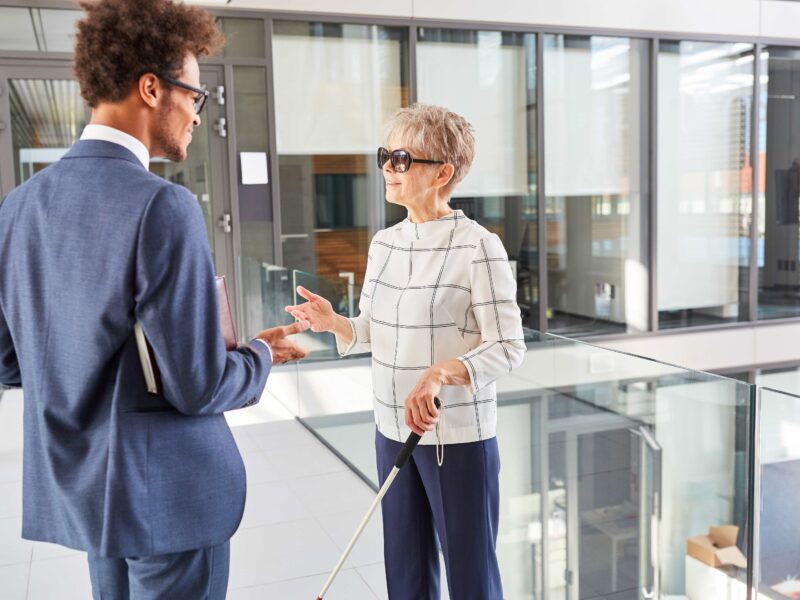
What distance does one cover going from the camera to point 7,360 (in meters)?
1.49

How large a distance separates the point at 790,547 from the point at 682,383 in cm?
51

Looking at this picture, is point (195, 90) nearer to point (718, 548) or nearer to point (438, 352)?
point (438, 352)

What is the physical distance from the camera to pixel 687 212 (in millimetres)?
8047

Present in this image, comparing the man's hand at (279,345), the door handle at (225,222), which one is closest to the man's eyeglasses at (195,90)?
the man's hand at (279,345)

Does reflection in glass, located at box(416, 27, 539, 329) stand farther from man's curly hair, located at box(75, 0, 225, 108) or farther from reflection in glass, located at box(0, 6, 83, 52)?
man's curly hair, located at box(75, 0, 225, 108)

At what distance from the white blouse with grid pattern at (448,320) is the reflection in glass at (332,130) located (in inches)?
189

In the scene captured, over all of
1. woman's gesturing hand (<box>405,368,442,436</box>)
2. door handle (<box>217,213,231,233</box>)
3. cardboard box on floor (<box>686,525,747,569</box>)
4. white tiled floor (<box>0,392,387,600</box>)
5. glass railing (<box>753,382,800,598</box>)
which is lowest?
white tiled floor (<box>0,392,387,600</box>)

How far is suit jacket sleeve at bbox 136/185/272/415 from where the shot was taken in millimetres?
1243

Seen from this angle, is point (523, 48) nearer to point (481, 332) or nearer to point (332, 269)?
point (332, 269)

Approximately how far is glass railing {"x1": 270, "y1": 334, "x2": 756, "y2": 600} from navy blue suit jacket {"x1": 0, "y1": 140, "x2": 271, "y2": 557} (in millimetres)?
1385

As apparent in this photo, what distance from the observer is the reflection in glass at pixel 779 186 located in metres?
8.20

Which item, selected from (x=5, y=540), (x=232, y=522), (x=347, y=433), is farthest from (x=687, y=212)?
(x=232, y=522)

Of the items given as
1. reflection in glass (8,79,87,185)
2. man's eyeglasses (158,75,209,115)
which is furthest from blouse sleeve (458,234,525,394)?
reflection in glass (8,79,87,185)

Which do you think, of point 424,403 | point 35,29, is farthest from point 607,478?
point 35,29
